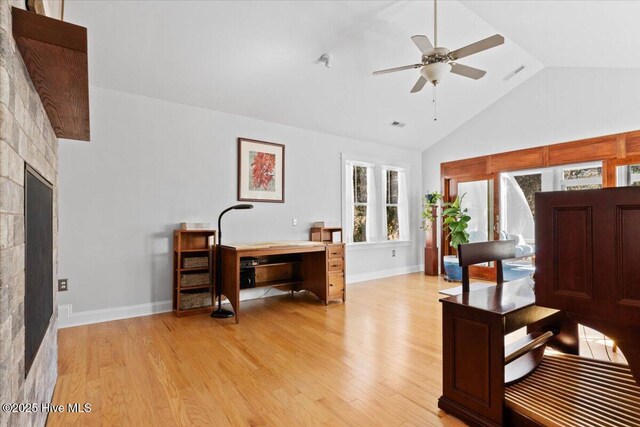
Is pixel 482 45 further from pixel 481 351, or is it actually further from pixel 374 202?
pixel 374 202

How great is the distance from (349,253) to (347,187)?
117 cm

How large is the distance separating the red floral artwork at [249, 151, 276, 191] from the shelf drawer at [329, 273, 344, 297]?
5.11ft

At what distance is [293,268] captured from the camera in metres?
4.68

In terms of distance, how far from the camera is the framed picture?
14.2ft

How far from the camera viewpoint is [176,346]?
2.73 m

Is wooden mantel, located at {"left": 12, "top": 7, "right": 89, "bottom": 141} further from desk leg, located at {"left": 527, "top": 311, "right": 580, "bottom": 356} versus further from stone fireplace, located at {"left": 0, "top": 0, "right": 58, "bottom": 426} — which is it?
desk leg, located at {"left": 527, "top": 311, "right": 580, "bottom": 356}

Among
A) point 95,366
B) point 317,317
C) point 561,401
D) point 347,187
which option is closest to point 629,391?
point 561,401

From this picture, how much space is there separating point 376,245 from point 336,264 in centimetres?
180

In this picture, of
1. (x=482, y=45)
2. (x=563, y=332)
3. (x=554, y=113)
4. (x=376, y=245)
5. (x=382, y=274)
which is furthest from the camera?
(x=382, y=274)

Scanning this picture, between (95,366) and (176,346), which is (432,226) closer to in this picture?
(176,346)

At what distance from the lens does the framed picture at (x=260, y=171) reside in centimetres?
434

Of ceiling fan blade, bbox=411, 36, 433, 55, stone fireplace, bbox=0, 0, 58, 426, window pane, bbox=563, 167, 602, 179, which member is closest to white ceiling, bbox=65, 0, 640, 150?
ceiling fan blade, bbox=411, 36, 433, 55

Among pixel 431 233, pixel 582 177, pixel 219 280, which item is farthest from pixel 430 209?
pixel 219 280

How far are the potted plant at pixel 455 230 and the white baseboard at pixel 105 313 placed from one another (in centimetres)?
462
